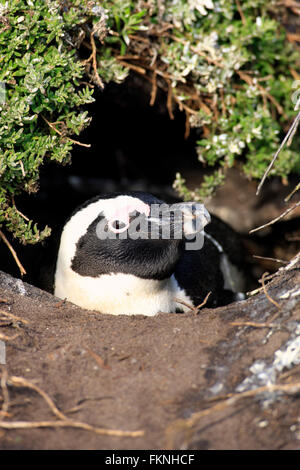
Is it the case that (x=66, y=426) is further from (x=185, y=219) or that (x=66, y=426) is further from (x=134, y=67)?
(x=134, y=67)

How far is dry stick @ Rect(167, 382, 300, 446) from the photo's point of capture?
1.56 meters

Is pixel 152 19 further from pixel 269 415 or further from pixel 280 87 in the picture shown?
pixel 269 415

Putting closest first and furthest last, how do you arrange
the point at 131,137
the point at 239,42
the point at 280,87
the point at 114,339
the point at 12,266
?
the point at 114,339
the point at 12,266
the point at 239,42
the point at 280,87
the point at 131,137

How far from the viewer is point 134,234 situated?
242 cm

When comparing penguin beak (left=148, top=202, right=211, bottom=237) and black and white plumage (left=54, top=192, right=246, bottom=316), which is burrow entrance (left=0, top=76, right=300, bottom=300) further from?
penguin beak (left=148, top=202, right=211, bottom=237)

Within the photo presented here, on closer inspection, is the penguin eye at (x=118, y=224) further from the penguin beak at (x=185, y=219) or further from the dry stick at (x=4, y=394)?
the dry stick at (x=4, y=394)

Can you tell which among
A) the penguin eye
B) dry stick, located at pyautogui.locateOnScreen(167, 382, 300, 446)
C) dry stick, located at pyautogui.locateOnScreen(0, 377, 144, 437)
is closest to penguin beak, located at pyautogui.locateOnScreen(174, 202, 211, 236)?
the penguin eye

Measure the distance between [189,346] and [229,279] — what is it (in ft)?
5.96

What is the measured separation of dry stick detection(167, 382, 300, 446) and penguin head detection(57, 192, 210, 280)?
89 centimetres

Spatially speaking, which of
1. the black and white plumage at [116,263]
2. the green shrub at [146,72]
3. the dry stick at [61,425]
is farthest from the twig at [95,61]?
the dry stick at [61,425]

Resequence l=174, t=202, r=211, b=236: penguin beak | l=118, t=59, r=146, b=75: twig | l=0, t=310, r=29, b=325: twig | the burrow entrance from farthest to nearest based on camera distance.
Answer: the burrow entrance
l=118, t=59, r=146, b=75: twig
l=174, t=202, r=211, b=236: penguin beak
l=0, t=310, r=29, b=325: twig

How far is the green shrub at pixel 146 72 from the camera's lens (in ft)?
8.03

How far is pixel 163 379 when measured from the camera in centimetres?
177

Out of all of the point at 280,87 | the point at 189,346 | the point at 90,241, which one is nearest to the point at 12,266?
the point at 90,241
